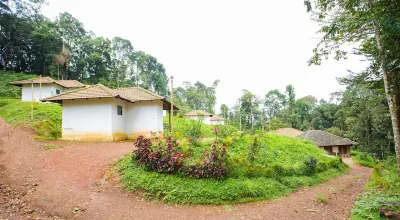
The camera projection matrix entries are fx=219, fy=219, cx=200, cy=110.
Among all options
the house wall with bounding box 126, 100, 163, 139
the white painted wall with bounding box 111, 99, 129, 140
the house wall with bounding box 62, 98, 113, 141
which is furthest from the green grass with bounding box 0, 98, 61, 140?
the house wall with bounding box 126, 100, 163, 139

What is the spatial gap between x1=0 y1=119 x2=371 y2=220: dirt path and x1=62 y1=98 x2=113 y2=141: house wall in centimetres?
441

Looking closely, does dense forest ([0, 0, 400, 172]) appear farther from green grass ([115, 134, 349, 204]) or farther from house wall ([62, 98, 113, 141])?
house wall ([62, 98, 113, 141])

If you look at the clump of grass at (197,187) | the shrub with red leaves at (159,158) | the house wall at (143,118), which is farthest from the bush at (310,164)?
the house wall at (143,118)

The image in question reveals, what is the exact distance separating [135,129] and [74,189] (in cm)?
938

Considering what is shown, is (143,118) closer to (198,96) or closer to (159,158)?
(159,158)

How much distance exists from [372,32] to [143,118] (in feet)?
45.3

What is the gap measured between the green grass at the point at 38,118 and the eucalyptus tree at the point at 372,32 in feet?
52.9

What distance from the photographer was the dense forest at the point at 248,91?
8.74m

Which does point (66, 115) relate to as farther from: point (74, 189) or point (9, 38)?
point (9, 38)

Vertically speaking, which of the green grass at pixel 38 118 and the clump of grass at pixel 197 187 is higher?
the green grass at pixel 38 118

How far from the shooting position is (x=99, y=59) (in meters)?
43.0

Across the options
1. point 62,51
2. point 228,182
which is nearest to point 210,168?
point 228,182

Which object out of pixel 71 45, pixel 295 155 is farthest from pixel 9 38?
pixel 295 155

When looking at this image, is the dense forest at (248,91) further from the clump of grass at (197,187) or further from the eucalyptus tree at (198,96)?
the clump of grass at (197,187)
